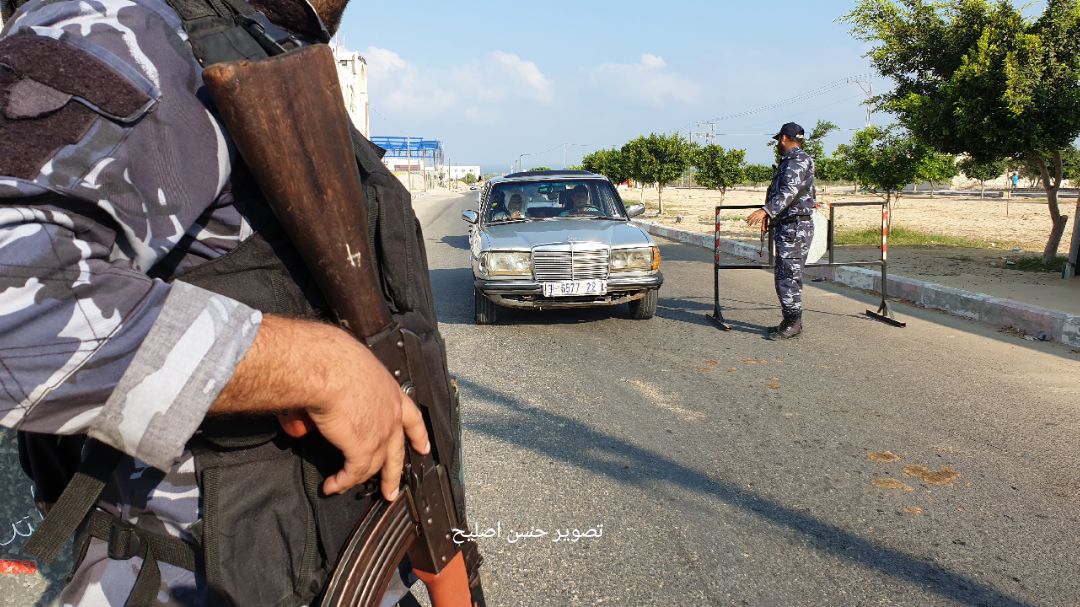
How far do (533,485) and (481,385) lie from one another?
1806 millimetres

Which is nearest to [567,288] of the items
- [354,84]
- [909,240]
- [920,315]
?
[920,315]

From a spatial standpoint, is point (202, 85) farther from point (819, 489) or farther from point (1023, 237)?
point (1023, 237)

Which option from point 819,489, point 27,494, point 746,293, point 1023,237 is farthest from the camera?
point 1023,237

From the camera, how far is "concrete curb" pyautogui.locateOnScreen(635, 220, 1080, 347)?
7.10 meters

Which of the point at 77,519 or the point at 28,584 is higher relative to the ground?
the point at 77,519

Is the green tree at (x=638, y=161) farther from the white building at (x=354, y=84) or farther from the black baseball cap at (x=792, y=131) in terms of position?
the black baseball cap at (x=792, y=131)

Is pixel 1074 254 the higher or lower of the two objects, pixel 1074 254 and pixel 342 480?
the lower

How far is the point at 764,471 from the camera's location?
3.84 m

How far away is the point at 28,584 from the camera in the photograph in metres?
2.22

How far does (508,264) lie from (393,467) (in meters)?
6.16

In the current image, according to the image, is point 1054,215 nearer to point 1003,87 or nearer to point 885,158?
point 1003,87

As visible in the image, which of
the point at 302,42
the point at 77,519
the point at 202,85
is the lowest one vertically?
the point at 77,519

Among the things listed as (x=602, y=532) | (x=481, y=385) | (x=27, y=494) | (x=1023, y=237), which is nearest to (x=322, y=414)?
(x=27, y=494)

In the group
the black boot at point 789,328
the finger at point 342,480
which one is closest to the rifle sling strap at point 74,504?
the finger at point 342,480
